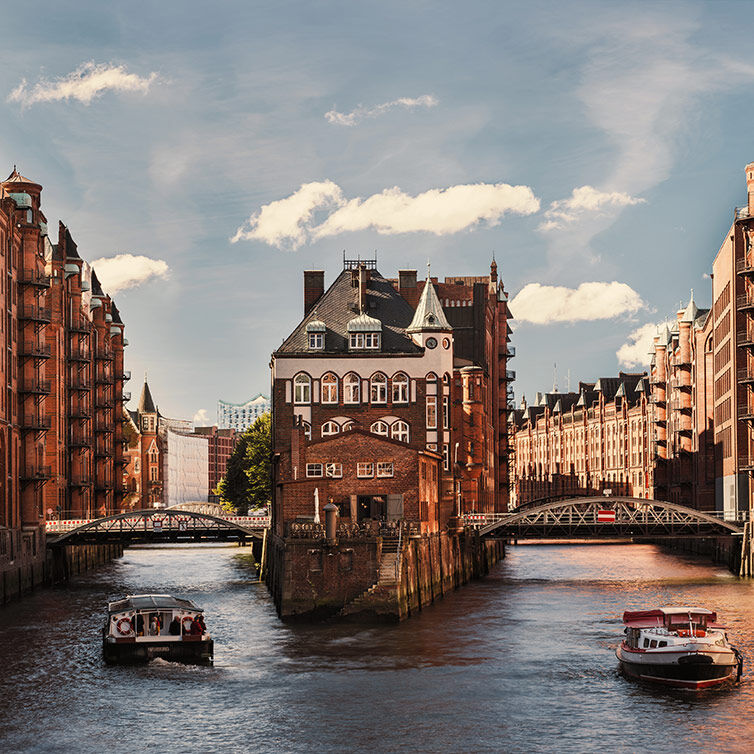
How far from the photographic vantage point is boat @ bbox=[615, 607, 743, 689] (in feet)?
173

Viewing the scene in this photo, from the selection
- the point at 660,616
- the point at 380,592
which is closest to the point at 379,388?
the point at 380,592

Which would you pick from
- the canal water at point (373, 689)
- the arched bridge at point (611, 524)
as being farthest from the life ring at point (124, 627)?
the arched bridge at point (611, 524)

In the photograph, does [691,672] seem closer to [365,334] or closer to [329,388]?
[329,388]

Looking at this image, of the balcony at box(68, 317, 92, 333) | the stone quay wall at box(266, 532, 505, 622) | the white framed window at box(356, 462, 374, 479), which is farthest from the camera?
the balcony at box(68, 317, 92, 333)

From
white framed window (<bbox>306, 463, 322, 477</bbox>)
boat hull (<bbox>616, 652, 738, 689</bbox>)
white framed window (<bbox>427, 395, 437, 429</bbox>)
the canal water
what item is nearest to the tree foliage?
white framed window (<bbox>427, 395, 437, 429</bbox>)

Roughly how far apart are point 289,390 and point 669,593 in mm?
32731

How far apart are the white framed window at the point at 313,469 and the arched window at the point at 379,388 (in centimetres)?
2458

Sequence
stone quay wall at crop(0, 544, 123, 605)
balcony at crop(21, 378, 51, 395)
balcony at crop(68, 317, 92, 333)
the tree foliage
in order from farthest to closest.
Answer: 1. the tree foliage
2. balcony at crop(68, 317, 92, 333)
3. balcony at crop(21, 378, 51, 395)
4. stone quay wall at crop(0, 544, 123, 605)

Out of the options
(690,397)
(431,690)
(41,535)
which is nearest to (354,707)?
(431,690)

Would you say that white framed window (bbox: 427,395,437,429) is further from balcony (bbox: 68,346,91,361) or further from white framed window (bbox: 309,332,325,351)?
balcony (bbox: 68,346,91,361)

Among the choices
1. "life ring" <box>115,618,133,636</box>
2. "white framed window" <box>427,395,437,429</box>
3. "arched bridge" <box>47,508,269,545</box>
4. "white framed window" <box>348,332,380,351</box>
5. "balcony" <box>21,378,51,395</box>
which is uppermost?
"white framed window" <box>348,332,380,351</box>

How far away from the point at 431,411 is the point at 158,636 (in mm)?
47641

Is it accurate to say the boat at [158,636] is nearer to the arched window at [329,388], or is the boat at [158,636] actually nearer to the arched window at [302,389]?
the arched window at [302,389]

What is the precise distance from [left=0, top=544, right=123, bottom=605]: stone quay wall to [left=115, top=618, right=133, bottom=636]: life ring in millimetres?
25413
